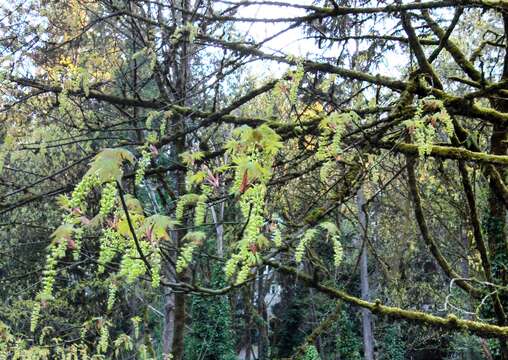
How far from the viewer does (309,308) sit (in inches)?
794

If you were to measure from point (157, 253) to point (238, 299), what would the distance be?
18504mm

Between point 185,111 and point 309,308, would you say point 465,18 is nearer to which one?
point 185,111

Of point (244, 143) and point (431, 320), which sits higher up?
point (244, 143)

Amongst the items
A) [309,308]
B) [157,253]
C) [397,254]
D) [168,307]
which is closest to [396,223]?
[397,254]

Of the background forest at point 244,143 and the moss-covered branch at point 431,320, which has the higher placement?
the background forest at point 244,143

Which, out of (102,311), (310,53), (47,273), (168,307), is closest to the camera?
(47,273)

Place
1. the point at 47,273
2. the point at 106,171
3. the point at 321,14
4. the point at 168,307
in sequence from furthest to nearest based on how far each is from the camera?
the point at 168,307
the point at 321,14
the point at 47,273
the point at 106,171

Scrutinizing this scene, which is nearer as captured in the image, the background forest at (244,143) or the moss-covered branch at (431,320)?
the background forest at (244,143)

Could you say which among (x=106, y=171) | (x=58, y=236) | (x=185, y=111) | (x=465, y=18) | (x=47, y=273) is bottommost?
(x=47, y=273)

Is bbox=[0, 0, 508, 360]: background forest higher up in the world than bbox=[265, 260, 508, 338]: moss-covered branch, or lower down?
higher up

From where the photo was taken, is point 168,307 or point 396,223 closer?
point 168,307

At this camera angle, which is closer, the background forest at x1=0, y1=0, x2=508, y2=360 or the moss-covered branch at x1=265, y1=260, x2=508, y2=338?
the background forest at x1=0, y1=0, x2=508, y2=360

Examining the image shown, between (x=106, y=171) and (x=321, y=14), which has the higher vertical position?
(x=321, y=14)

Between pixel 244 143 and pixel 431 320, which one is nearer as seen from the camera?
pixel 244 143
